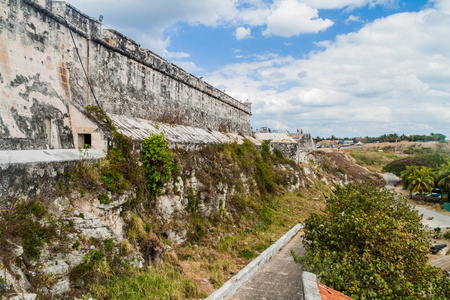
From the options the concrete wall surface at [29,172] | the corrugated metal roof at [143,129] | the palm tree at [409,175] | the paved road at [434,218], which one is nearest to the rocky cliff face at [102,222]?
the concrete wall surface at [29,172]

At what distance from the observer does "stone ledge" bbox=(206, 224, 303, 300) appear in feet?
18.9

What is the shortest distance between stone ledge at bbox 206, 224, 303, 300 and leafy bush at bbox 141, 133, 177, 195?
114 inches

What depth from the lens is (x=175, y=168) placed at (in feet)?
25.1

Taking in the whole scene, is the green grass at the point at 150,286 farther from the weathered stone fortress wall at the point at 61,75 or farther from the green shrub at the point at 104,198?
the weathered stone fortress wall at the point at 61,75

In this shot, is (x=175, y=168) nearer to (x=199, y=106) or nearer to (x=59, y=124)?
(x=59, y=124)

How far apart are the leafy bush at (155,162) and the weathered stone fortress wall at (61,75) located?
1.19 metres

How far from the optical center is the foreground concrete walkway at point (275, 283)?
20.1 ft

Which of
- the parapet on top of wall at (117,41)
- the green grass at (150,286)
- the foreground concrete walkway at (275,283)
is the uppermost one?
the parapet on top of wall at (117,41)

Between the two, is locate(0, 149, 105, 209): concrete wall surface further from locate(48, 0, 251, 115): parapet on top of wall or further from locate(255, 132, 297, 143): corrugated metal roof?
locate(255, 132, 297, 143): corrugated metal roof

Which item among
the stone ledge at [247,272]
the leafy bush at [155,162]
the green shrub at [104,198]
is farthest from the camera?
the leafy bush at [155,162]

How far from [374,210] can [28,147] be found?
8.04 metres

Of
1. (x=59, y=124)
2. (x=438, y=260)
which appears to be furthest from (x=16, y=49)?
(x=438, y=260)

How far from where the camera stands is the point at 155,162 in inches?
276

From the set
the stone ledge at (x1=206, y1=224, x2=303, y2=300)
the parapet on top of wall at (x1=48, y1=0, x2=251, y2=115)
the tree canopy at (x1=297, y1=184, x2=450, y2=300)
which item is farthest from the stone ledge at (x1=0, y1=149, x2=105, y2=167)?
the tree canopy at (x1=297, y1=184, x2=450, y2=300)
